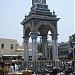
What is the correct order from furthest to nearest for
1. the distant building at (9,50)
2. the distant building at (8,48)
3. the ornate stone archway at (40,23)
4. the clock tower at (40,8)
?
the distant building at (8,48) → the distant building at (9,50) → the clock tower at (40,8) → the ornate stone archway at (40,23)

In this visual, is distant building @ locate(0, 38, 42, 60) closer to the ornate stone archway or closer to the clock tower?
the ornate stone archway

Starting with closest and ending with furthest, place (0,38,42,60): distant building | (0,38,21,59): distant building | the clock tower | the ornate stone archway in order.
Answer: the ornate stone archway
the clock tower
(0,38,42,60): distant building
(0,38,21,59): distant building

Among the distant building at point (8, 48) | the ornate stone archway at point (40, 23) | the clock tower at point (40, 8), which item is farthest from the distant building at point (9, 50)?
the clock tower at point (40, 8)

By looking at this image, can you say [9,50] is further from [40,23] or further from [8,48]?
[40,23]

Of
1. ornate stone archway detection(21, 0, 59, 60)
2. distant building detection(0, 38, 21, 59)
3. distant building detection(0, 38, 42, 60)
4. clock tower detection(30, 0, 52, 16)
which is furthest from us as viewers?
distant building detection(0, 38, 21, 59)

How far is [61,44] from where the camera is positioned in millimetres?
70438

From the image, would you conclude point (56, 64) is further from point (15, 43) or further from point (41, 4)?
point (15, 43)

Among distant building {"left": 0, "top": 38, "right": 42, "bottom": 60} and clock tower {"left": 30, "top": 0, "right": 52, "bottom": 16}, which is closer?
clock tower {"left": 30, "top": 0, "right": 52, "bottom": 16}

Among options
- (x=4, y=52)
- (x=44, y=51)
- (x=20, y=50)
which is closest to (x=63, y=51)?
(x=20, y=50)

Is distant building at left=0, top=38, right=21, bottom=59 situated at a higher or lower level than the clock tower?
lower

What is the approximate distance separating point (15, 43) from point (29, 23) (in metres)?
20.8

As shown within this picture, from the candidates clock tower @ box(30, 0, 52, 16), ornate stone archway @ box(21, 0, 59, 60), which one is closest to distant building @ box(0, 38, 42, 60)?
ornate stone archway @ box(21, 0, 59, 60)

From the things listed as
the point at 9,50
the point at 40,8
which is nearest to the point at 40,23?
the point at 40,8

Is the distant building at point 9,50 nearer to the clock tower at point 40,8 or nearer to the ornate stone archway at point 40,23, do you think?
the ornate stone archway at point 40,23
